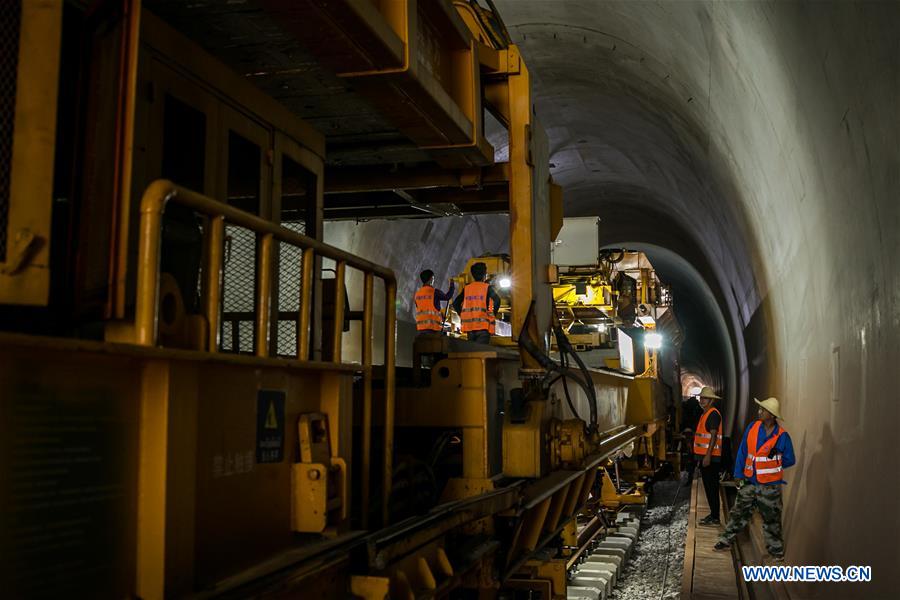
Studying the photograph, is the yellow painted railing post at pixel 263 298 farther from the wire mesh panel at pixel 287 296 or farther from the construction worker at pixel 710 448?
the construction worker at pixel 710 448

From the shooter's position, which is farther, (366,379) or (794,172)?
(794,172)

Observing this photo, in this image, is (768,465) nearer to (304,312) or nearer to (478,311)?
(478,311)

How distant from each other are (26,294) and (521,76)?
4051mm

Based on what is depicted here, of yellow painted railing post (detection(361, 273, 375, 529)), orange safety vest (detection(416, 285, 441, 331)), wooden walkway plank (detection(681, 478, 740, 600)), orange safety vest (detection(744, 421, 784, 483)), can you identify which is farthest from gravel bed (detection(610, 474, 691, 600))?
yellow painted railing post (detection(361, 273, 375, 529))

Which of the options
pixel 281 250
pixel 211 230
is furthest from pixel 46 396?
pixel 281 250

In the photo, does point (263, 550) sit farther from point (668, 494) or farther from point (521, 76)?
point (668, 494)

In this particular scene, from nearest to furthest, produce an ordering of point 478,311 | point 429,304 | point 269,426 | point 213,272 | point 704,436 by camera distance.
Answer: point 213,272
point 269,426
point 478,311
point 429,304
point 704,436

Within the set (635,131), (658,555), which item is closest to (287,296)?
(658,555)

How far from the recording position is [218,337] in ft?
10.2

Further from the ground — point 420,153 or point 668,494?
point 420,153

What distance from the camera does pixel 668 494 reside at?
17.1 m

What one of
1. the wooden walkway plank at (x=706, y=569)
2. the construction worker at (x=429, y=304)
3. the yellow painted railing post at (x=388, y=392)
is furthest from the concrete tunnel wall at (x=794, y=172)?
the yellow painted railing post at (x=388, y=392)

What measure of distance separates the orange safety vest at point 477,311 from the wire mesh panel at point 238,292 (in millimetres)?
4981

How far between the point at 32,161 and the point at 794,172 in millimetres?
5959
